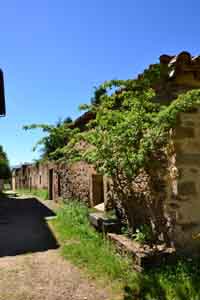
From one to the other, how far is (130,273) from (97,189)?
472 cm

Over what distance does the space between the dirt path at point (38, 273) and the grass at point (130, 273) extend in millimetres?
232

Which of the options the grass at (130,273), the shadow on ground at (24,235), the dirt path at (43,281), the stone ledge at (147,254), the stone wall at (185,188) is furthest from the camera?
the shadow on ground at (24,235)

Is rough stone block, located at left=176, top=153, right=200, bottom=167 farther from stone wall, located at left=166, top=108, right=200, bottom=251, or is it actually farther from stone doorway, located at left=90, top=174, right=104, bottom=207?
stone doorway, located at left=90, top=174, right=104, bottom=207

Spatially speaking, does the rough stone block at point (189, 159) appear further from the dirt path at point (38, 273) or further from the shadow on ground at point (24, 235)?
the shadow on ground at point (24, 235)

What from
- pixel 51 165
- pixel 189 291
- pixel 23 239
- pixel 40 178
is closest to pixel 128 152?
pixel 189 291

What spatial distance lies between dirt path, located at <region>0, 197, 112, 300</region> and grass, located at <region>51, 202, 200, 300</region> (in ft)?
0.76

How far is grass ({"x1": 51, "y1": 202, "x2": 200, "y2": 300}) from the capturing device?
371 cm

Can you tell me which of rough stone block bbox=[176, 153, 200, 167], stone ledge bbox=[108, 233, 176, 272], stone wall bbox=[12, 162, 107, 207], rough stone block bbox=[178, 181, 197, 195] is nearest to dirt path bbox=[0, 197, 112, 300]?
stone ledge bbox=[108, 233, 176, 272]

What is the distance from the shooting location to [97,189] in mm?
9031

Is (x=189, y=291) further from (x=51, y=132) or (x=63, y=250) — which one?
(x=51, y=132)

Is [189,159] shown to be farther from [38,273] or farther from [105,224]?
[38,273]

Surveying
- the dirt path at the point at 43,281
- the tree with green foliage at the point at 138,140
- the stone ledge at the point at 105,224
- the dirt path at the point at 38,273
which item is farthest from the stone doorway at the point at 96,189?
the dirt path at the point at 43,281

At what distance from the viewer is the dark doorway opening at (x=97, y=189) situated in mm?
9000

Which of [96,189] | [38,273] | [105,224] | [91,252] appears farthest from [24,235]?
[38,273]
